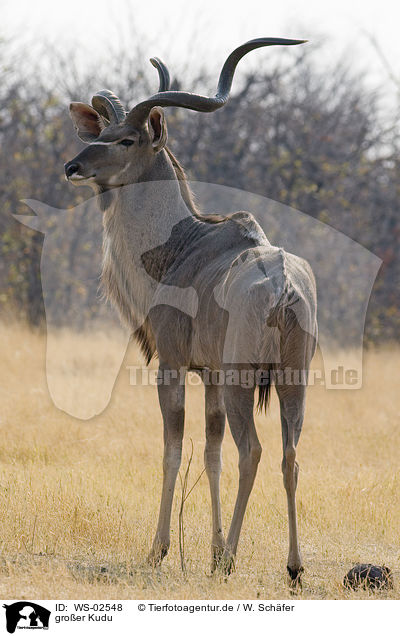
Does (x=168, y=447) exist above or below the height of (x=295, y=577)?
above

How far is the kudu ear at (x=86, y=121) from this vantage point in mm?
6070

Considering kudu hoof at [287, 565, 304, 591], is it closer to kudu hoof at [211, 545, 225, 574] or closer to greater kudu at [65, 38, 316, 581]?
greater kudu at [65, 38, 316, 581]

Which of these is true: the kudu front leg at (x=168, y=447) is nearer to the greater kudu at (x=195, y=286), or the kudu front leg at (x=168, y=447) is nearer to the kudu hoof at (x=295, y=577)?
the greater kudu at (x=195, y=286)

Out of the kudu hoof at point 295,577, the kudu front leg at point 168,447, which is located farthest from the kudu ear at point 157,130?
the kudu hoof at point 295,577

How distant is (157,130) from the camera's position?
5703mm

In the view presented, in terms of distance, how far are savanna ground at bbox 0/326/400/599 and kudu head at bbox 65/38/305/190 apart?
223cm

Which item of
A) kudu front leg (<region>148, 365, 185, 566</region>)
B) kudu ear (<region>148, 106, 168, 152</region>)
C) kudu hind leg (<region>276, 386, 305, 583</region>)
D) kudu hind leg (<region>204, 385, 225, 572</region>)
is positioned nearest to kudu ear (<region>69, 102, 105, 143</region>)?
kudu ear (<region>148, 106, 168, 152</region>)

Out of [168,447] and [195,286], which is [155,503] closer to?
[168,447]

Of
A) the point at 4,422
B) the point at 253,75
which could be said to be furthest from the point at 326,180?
the point at 4,422

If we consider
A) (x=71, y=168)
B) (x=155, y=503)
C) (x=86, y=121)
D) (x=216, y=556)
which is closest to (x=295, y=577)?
(x=216, y=556)

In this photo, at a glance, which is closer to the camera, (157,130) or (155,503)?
(157,130)

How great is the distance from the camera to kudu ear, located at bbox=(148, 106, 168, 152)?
18.4 feet

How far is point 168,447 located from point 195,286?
102 centimetres

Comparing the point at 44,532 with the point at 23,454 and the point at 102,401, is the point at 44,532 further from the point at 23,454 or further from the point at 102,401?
the point at 102,401
